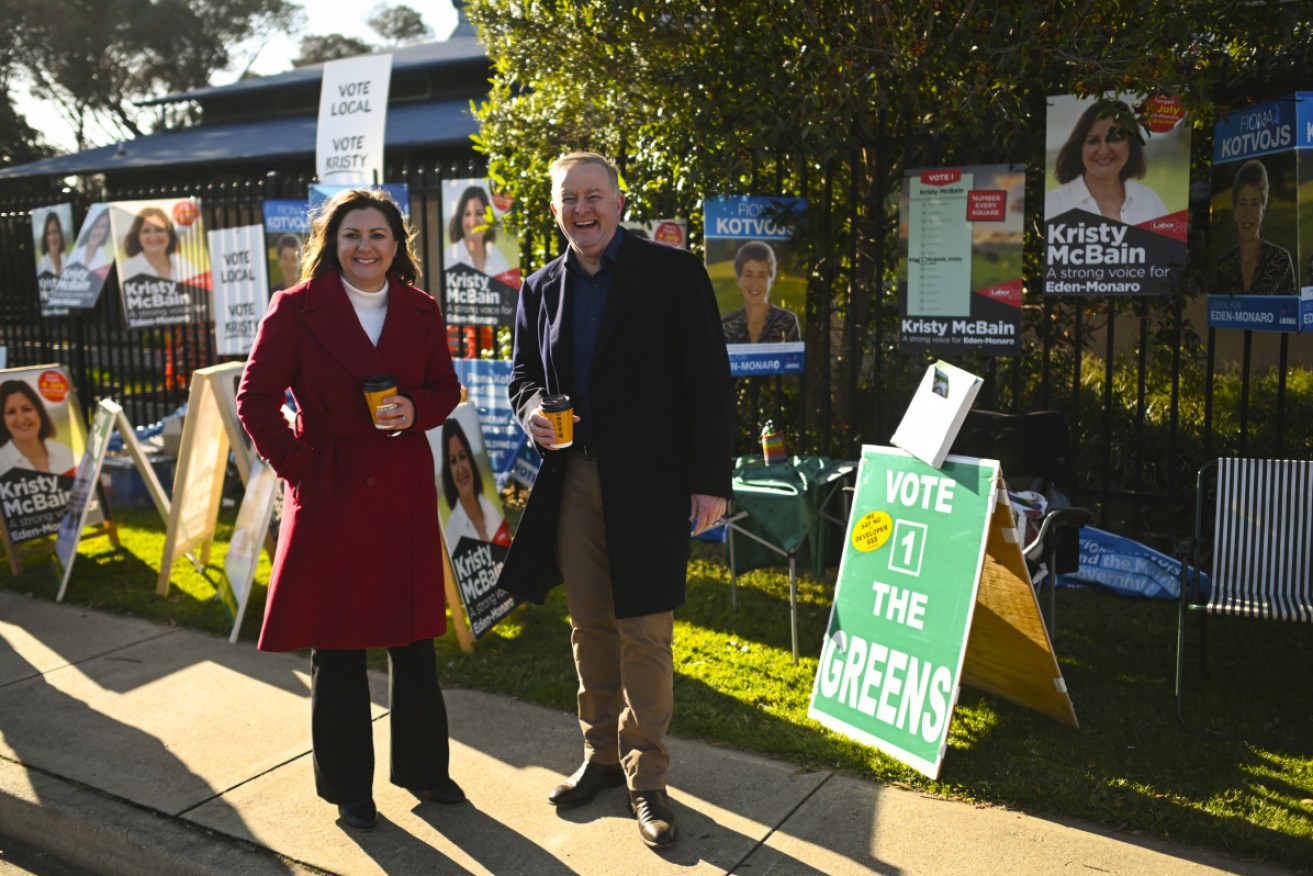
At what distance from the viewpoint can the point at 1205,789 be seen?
3748 mm

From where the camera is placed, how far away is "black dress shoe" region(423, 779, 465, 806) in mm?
3869

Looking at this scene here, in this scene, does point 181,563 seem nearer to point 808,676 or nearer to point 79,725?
point 79,725

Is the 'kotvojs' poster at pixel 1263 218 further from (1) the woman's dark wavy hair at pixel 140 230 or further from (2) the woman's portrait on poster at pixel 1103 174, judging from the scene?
(1) the woman's dark wavy hair at pixel 140 230

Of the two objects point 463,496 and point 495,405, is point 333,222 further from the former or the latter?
point 495,405

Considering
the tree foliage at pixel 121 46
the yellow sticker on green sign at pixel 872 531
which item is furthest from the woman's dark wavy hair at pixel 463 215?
the tree foliage at pixel 121 46

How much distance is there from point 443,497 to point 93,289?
6201 mm

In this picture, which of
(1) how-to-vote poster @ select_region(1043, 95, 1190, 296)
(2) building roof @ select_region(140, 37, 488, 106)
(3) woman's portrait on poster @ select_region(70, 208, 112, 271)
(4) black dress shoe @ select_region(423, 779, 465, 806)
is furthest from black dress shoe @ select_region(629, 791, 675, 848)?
(2) building roof @ select_region(140, 37, 488, 106)

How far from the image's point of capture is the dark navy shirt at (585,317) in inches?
140

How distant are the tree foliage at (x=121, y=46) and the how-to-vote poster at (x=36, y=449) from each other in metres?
34.3

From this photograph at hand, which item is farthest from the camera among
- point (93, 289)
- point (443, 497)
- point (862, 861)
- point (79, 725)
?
point (93, 289)

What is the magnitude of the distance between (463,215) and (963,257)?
374cm

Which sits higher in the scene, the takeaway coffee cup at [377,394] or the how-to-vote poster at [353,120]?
the how-to-vote poster at [353,120]

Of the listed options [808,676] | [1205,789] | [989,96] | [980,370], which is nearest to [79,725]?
[808,676]

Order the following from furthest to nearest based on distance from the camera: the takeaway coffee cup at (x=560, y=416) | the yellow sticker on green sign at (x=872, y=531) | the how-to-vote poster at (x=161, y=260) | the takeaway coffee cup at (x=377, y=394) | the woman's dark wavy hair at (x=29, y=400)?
1. the how-to-vote poster at (x=161, y=260)
2. the woman's dark wavy hair at (x=29, y=400)
3. the yellow sticker on green sign at (x=872, y=531)
4. the takeaway coffee cup at (x=377, y=394)
5. the takeaway coffee cup at (x=560, y=416)
